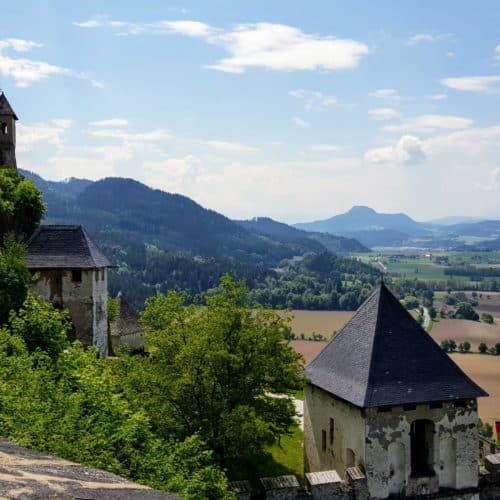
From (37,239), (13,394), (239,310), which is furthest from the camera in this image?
(37,239)

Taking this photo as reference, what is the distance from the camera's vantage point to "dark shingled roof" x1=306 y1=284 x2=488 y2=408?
20500 mm

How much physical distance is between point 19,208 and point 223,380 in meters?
18.3

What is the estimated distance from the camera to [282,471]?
2891 centimetres

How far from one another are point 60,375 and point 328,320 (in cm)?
12308

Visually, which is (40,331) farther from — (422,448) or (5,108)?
(5,108)

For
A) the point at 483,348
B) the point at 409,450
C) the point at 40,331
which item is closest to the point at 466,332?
the point at 483,348

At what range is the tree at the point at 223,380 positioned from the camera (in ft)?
70.7

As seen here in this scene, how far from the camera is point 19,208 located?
34656mm

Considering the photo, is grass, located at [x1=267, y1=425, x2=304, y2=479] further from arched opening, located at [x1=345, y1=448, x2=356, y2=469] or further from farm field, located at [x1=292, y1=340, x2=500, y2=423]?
farm field, located at [x1=292, y1=340, x2=500, y2=423]

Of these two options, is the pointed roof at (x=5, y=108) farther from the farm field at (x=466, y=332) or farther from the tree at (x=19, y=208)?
the farm field at (x=466, y=332)

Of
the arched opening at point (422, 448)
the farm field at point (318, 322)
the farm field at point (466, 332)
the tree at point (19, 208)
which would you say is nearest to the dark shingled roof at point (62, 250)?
the tree at point (19, 208)

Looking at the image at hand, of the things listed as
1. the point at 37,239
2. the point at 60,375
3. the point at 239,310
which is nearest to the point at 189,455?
the point at 60,375

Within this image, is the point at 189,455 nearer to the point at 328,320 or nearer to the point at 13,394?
the point at 13,394

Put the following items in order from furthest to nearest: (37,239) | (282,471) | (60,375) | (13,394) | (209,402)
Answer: (37,239), (282,471), (209,402), (60,375), (13,394)
